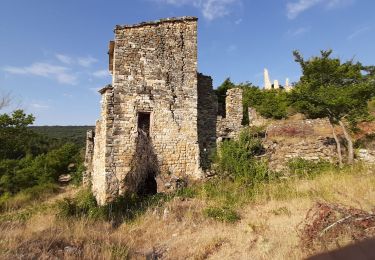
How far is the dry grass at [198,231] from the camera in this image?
182 inches

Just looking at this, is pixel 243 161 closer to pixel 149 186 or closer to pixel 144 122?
pixel 149 186

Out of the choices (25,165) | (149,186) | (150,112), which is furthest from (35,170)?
(150,112)

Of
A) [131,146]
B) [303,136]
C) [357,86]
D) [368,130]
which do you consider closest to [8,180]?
[131,146]

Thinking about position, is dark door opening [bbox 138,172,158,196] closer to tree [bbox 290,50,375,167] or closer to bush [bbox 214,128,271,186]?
bush [bbox 214,128,271,186]

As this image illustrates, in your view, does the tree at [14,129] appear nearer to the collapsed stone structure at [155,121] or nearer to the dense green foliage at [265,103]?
the collapsed stone structure at [155,121]

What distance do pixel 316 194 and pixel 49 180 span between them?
55.8 ft

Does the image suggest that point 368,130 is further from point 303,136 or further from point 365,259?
point 365,259

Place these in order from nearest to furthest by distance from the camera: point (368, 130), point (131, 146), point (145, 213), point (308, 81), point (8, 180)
Result: point (145, 213)
point (131, 146)
point (308, 81)
point (368, 130)
point (8, 180)

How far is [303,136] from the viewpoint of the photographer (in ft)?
53.6

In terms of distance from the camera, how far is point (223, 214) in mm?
6977

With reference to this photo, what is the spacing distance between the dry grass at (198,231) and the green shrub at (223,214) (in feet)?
0.45

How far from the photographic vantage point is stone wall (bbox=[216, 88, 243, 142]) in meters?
12.5

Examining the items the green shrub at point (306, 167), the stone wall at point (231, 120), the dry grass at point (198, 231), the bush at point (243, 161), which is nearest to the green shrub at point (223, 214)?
the dry grass at point (198, 231)

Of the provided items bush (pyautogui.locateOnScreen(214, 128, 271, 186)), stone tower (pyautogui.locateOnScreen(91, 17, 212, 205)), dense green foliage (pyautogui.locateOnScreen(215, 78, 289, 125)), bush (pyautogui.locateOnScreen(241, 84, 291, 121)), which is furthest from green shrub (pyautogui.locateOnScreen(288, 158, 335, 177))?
bush (pyautogui.locateOnScreen(241, 84, 291, 121))
